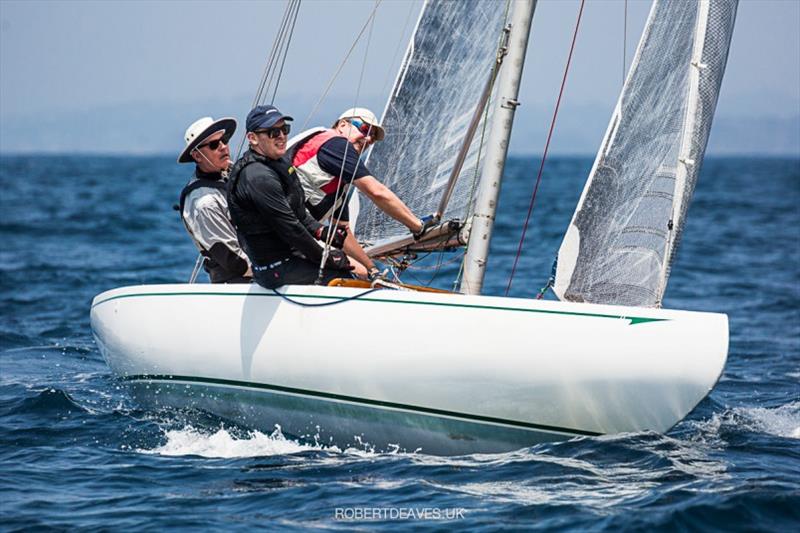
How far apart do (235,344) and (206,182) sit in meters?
1.13

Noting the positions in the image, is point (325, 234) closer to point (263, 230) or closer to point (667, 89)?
point (263, 230)

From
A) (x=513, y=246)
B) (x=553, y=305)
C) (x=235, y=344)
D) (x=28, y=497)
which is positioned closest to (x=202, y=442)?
(x=235, y=344)

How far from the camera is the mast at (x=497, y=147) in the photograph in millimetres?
6168

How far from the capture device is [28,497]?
5.29 meters

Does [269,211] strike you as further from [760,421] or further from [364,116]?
[760,421]

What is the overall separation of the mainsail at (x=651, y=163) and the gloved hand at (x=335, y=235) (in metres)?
1.24

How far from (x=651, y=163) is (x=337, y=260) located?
70.3 inches

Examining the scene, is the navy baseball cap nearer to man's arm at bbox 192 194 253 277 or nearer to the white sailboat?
man's arm at bbox 192 194 253 277

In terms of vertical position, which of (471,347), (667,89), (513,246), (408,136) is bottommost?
(513,246)

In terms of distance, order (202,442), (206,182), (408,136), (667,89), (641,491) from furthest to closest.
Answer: (408,136)
(206,182)
(202,442)
(667,89)
(641,491)

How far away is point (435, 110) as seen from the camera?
721cm

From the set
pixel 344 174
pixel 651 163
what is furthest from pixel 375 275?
pixel 651 163

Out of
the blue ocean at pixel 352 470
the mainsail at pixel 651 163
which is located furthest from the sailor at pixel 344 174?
the mainsail at pixel 651 163

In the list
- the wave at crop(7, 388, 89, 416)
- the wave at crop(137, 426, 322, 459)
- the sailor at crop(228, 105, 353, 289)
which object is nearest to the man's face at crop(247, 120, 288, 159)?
the sailor at crop(228, 105, 353, 289)
